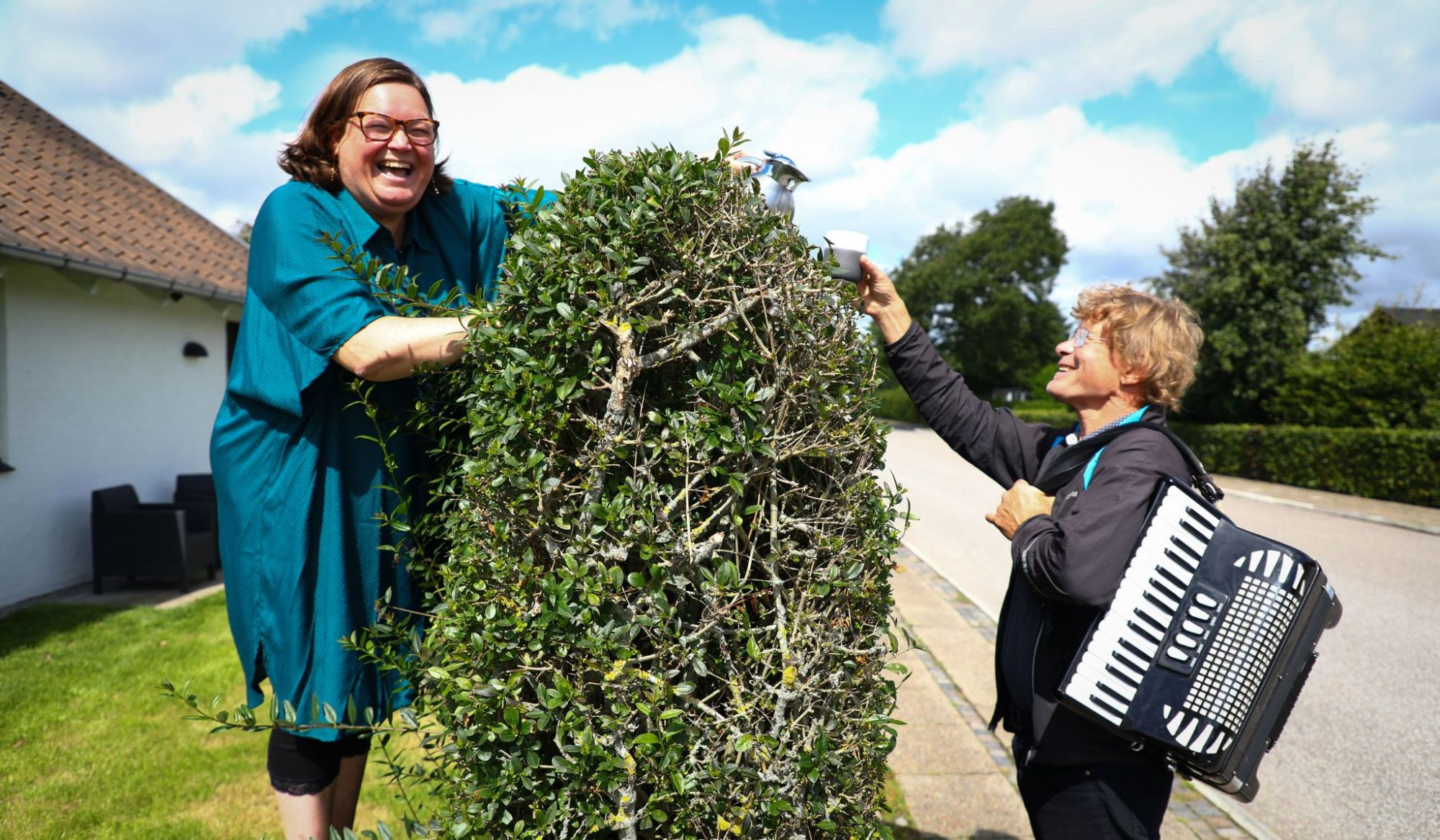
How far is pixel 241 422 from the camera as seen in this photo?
2.04 m

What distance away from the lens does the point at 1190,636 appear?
81.3 inches

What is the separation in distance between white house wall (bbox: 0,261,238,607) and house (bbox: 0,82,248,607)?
0.04 ft

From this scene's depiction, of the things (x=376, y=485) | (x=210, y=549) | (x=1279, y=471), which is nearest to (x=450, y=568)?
(x=376, y=485)

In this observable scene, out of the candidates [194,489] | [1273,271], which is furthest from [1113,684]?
[1273,271]

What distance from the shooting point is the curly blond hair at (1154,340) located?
2439 mm

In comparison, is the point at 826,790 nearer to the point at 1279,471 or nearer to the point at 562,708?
the point at 562,708

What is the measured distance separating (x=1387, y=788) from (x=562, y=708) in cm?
523

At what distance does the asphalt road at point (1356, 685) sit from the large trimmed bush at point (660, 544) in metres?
0.54

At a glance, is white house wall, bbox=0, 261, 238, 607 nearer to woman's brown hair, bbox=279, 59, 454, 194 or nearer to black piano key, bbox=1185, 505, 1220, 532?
woman's brown hair, bbox=279, 59, 454, 194

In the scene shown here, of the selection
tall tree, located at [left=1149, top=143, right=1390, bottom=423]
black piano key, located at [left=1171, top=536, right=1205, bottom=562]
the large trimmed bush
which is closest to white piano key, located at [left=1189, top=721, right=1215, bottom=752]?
black piano key, located at [left=1171, top=536, right=1205, bottom=562]

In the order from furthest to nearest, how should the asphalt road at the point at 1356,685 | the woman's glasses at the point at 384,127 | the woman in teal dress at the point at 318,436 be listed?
the asphalt road at the point at 1356,685, the woman's glasses at the point at 384,127, the woman in teal dress at the point at 318,436

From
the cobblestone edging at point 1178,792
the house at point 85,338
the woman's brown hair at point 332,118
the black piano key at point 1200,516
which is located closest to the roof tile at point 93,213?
the house at point 85,338

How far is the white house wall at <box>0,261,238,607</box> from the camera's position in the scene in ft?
23.2

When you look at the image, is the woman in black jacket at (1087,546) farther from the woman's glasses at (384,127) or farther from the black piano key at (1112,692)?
the woman's glasses at (384,127)
